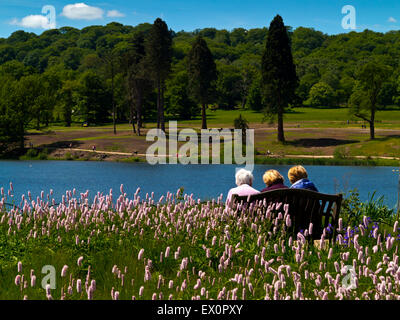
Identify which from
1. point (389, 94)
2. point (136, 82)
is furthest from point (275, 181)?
point (389, 94)

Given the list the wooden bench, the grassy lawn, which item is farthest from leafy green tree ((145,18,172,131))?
the wooden bench

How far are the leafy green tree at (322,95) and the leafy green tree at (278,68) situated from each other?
3094 inches

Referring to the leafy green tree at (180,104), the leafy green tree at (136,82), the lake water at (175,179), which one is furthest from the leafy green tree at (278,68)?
the leafy green tree at (180,104)

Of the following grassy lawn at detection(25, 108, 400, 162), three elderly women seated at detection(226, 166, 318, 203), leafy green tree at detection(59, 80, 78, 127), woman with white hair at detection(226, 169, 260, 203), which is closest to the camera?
woman with white hair at detection(226, 169, 260, 203)

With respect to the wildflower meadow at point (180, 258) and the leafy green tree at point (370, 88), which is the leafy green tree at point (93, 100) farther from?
the wildflower meadow at point (180, 258)

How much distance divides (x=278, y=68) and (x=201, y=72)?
1543 centimetres

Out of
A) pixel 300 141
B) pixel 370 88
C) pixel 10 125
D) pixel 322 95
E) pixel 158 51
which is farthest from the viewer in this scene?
pixel 322 95

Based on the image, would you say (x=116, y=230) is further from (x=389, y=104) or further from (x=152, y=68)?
(x=389, y=104)

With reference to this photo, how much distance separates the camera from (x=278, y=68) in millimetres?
72250

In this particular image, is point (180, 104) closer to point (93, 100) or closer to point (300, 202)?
point (93, 100)

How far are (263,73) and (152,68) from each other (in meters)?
19.3

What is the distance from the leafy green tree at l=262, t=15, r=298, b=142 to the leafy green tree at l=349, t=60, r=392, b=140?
8.43m

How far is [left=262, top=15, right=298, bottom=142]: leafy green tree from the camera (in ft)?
237

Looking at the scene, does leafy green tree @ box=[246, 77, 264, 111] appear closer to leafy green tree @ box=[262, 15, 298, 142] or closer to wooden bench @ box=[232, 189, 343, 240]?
leafy green tree @ box=[262, 15, 298, 142]
